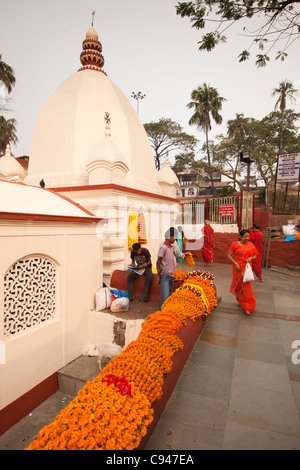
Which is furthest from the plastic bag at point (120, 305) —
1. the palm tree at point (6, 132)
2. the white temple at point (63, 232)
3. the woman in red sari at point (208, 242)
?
the palm tree at point (6, 132)

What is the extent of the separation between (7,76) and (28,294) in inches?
808

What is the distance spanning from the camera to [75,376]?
398 centimetres

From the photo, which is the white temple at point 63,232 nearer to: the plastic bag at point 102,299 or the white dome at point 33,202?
the white dome at point 33,202

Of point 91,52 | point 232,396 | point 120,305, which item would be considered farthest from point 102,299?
point 91,52

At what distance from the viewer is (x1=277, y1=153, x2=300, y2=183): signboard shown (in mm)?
14070

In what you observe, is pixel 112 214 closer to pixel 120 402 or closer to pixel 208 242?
pixel 120 402

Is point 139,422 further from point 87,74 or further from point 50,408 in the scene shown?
point 87,74

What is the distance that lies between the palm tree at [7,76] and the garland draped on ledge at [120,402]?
70.2 feet

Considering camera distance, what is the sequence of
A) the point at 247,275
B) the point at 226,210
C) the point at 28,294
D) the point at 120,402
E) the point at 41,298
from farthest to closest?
the point at 226,210, the point at 247,275, the point at 41,298, the point at 28,294, the point at 120,402

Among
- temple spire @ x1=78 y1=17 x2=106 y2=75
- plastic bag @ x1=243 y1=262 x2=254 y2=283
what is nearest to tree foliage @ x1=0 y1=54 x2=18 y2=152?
temple spire @ x1=78 y1=17 x2=106 y2=75

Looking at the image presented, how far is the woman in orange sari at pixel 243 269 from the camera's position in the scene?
532cm

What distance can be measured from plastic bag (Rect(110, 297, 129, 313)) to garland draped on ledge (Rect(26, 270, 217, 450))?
1493 mm
